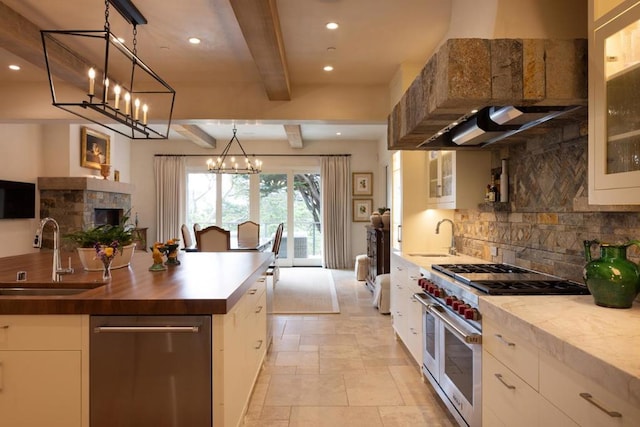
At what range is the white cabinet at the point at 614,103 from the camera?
4.41 feet

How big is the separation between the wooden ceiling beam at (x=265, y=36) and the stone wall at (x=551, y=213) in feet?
6.20

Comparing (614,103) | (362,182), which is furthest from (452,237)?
(362,182)

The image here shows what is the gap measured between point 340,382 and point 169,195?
678cm

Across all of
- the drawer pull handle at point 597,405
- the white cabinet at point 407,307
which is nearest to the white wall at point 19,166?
the white cabinet at point 407,307

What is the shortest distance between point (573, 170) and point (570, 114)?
1.18 ft

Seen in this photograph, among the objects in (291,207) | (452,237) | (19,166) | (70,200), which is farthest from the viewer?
(291,207)

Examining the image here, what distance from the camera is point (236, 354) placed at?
1.95 meters

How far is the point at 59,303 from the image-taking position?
64.3 inches

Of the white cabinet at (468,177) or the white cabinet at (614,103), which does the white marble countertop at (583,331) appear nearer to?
the white cabinet at (614,103)

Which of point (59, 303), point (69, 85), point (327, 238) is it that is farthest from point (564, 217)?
point (327, 238)

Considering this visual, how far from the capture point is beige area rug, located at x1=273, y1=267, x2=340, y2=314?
5.05 m

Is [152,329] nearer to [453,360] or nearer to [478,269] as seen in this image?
[453,360]

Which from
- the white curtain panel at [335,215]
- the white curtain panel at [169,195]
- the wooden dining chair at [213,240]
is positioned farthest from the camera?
the white curtain panel at [335,215]

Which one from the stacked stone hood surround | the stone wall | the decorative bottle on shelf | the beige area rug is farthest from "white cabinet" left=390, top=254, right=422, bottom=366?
the stacked stone hood surround
